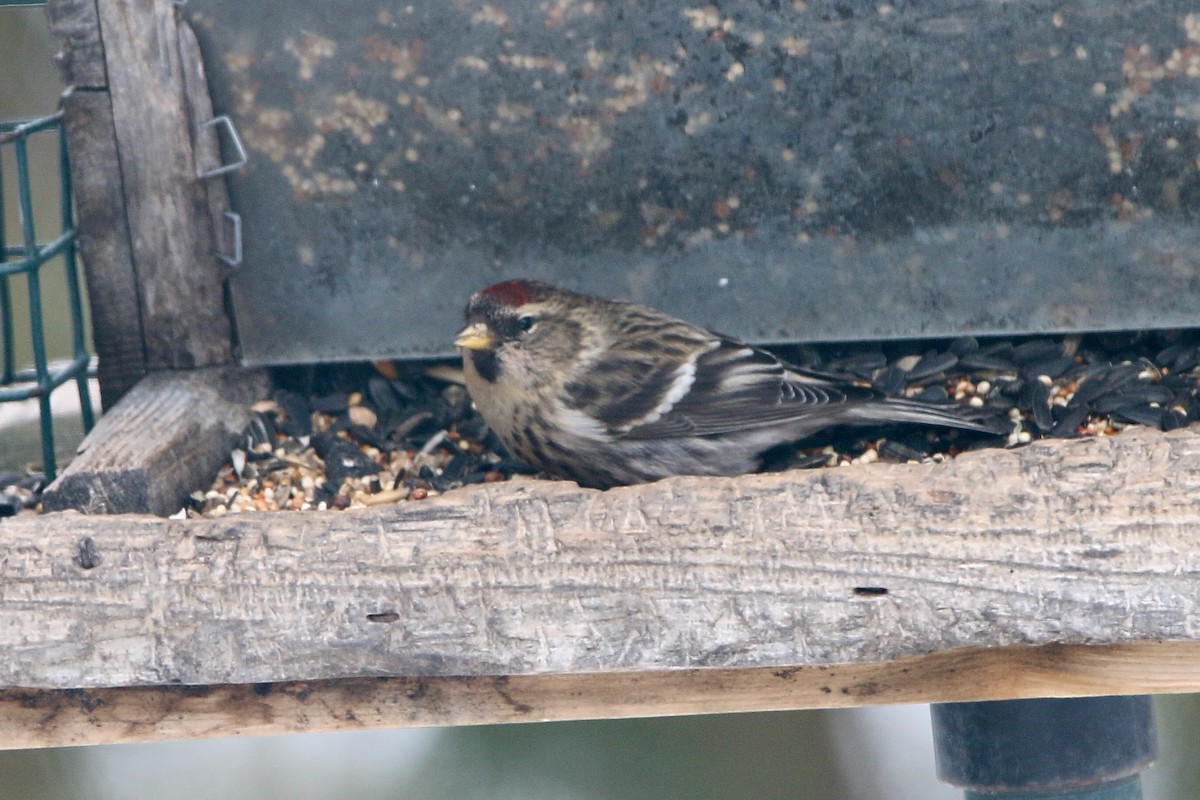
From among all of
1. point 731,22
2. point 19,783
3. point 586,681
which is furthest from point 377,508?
point 19,783

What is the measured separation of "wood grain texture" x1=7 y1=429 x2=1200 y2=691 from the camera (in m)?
2.09

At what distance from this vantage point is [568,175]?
3328 mm

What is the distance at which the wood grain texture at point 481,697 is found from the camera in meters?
2.29

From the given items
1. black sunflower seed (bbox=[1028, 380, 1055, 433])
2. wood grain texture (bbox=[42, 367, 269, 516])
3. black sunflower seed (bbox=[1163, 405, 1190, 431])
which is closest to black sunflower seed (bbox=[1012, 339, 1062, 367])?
black sunflower seed (bbox=[1028, 380, 1055, 433])

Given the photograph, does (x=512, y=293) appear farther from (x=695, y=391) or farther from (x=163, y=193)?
(x=163, y=193)

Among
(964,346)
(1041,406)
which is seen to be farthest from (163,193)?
(1041,406)

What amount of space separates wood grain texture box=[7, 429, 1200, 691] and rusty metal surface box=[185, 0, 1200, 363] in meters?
1.19

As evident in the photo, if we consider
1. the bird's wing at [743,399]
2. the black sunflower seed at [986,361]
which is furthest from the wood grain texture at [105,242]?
the black sunflower seed at [986,361]

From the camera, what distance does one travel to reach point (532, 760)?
4.64 m

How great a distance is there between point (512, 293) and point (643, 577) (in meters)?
1.12

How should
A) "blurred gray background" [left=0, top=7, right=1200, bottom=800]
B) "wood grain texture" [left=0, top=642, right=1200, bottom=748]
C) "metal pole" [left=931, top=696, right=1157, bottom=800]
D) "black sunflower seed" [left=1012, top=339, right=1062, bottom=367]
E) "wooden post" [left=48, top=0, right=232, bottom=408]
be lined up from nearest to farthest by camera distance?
"wood grain texture" [left=0, top=642, right=1200, bottom=748] < "metal pole" [left=931, top=696, right=1157, bottom=800] < "wooden post" [left=48, top=0, right=232, bottom=408] < "black sunflower seed" [left=1012, top=339, right=1062, bottom=367] < "blurred gray background" [left=0, top=7, right=1200, bottom=800]

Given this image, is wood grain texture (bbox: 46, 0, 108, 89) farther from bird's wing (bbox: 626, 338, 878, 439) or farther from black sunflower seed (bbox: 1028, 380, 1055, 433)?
black sunflower seed (bbox: 1028, 380, 1055, 433)

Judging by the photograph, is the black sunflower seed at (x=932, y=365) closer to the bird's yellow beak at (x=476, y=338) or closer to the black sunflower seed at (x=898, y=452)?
the black sunflower seed at (x=898, y=452)

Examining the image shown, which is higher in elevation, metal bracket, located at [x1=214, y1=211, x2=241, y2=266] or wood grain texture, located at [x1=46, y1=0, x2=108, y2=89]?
wood grain texture, located at [x1=46, y1=0, x2=108, y2=89]
